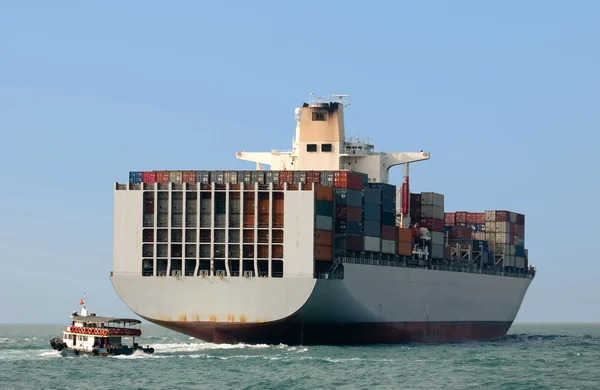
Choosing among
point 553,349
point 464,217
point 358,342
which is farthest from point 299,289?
point 464,217

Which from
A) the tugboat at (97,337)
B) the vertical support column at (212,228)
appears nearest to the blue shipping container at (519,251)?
the vertical support column at (212,228)

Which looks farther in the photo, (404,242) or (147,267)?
Result: (404,242)

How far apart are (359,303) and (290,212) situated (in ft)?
25.0

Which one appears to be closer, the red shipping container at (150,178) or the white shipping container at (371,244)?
the red shipping container at (150,178)

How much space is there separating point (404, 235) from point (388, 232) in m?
2.84

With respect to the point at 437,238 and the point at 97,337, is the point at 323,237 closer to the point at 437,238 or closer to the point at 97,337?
the point at 97,337

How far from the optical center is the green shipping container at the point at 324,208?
7344cm

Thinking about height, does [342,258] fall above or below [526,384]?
above

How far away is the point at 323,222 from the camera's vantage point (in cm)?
7400

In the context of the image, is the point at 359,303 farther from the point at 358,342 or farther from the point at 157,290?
the point at 157,290

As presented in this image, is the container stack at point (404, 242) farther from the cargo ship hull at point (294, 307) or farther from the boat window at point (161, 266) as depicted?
the boat window at point (161, 266)

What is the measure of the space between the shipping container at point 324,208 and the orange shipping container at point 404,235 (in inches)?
401

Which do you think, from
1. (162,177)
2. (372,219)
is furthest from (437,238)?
(162,177)

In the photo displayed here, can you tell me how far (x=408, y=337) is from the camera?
84.7 metres
